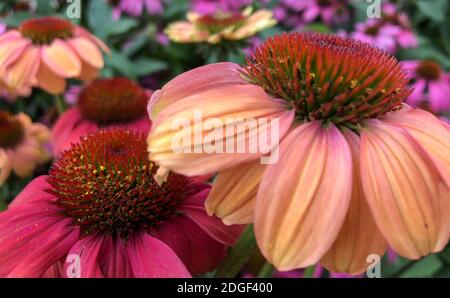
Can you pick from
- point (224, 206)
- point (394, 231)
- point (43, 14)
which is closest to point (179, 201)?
point (224, 206)

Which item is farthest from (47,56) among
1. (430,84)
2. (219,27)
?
(430,84)

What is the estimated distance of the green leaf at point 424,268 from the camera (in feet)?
3.57

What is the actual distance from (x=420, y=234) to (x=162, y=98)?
27 centimetres

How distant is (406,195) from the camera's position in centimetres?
47

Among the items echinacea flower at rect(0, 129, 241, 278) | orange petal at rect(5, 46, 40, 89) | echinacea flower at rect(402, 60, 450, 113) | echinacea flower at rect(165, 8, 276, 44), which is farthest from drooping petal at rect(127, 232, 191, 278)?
echinacea flower at rect(402, 60, 450, 113)

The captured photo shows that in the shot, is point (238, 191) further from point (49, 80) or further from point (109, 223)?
point (49, 80)

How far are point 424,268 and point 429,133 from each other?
0.66 meters

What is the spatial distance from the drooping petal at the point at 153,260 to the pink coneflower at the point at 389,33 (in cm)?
165

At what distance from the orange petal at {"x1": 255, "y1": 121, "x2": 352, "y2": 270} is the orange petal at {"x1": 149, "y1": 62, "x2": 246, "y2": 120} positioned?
129mm

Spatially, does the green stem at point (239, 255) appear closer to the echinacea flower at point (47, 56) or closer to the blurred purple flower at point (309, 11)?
the echinacea flower at point (47, 56)

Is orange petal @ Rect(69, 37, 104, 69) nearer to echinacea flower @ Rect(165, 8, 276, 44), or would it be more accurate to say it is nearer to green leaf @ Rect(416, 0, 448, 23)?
echinacea flower @ Rect(165, 8, 276, 44)

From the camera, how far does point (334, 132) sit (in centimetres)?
53

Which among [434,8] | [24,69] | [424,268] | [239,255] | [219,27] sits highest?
[434,8]
